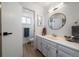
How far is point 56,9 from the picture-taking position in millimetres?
2793

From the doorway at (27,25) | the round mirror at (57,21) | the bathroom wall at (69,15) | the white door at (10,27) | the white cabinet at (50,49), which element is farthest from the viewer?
the doorway at (27,25)

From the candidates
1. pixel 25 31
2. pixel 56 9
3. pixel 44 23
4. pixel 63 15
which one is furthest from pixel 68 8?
pixel 25 31

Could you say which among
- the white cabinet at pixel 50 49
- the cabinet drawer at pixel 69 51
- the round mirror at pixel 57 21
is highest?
the round mirror at pixel 57 21

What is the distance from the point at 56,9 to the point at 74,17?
31.4 inches

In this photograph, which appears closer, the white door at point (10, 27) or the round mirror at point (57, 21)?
the white door at point (10, 27)

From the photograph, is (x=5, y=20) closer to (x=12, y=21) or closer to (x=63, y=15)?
(x=12, y=21)

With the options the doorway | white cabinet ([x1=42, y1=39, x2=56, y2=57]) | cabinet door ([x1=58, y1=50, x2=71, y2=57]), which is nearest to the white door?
white cabinet ([x1=42, y1=39, x2=56, y2=57])

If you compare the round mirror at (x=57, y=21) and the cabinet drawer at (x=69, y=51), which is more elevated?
the round mirror at (x=57, y=21)

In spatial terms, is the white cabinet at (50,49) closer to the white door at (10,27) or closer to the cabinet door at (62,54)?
the cabinet door at (62,54)

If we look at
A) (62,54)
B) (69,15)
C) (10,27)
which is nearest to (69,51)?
(62,54)

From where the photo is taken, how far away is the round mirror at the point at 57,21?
2.54 m

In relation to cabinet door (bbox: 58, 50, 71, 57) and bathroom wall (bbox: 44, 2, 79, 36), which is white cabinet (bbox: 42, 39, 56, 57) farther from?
bathroom wall (bbox: 44, 2, 79, 36)

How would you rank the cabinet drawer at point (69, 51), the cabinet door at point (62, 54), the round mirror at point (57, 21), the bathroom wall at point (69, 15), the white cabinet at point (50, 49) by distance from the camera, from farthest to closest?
1. the round mirror at point (57, 21)
2. the bathroom wall at point (69, 15)
3. the white cabinet at point (50, 49)
4. the cabinet door at point (62, 54)
5. the cabinet drawer at point (69, 51)

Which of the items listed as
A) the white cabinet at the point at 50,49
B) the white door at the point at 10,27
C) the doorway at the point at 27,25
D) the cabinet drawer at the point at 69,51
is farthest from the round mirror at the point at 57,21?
the doorway at the point at 27,25
